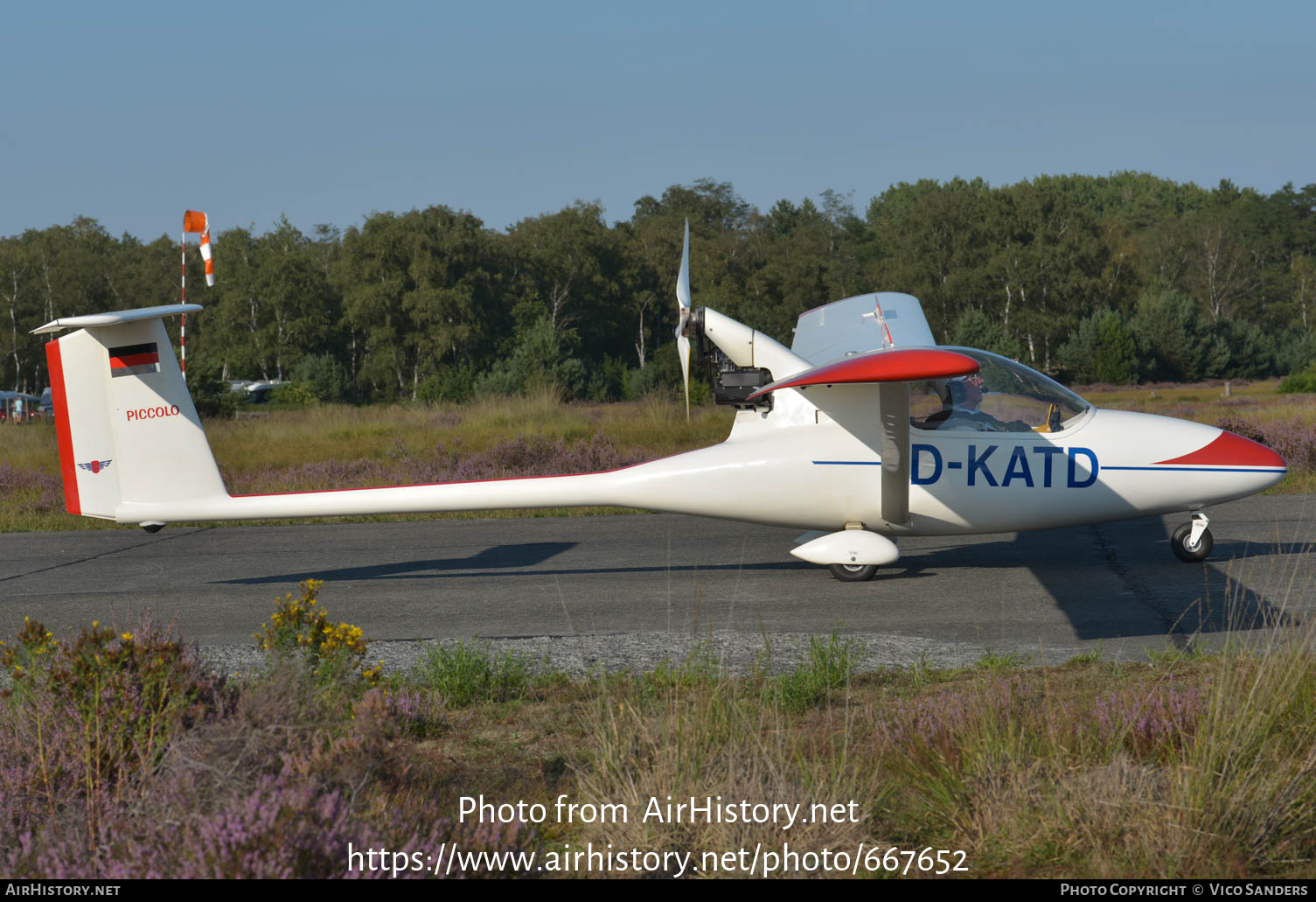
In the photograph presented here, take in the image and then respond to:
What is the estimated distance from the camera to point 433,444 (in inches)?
807

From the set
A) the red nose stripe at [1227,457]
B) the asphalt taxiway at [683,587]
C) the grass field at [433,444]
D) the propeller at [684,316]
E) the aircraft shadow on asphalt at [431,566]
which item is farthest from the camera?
the grass field at [433,444]

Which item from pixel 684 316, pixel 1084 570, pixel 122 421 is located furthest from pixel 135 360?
pixel 1084 570

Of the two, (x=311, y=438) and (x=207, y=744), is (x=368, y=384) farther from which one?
(x=207, y=744)

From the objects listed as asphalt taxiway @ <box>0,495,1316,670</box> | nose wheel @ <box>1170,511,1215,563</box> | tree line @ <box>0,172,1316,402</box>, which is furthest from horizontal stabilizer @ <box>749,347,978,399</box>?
tree line @ <box>0,172,1316,402</box>

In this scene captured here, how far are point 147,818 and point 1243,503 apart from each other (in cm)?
1287

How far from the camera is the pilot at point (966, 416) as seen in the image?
29.4 feet

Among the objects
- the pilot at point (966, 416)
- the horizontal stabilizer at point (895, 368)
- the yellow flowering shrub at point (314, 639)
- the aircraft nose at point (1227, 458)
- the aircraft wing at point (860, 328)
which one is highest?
the aircraft wing at point (860, 328)

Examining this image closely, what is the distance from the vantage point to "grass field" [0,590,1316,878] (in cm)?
337

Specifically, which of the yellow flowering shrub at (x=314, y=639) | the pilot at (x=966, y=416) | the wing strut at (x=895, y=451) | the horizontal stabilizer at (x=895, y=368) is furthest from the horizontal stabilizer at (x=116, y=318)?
the pilot at (x=966, y=416)

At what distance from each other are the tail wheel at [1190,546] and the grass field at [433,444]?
18.9 feet

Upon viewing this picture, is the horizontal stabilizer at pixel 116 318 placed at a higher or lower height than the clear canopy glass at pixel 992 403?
higher

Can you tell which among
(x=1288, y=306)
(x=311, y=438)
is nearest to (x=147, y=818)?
(x=311, y=438)

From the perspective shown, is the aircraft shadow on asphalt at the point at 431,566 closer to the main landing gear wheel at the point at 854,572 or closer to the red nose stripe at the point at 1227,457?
the main landing gear wheel at the point at 854,572

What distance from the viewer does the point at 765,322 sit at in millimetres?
55094
